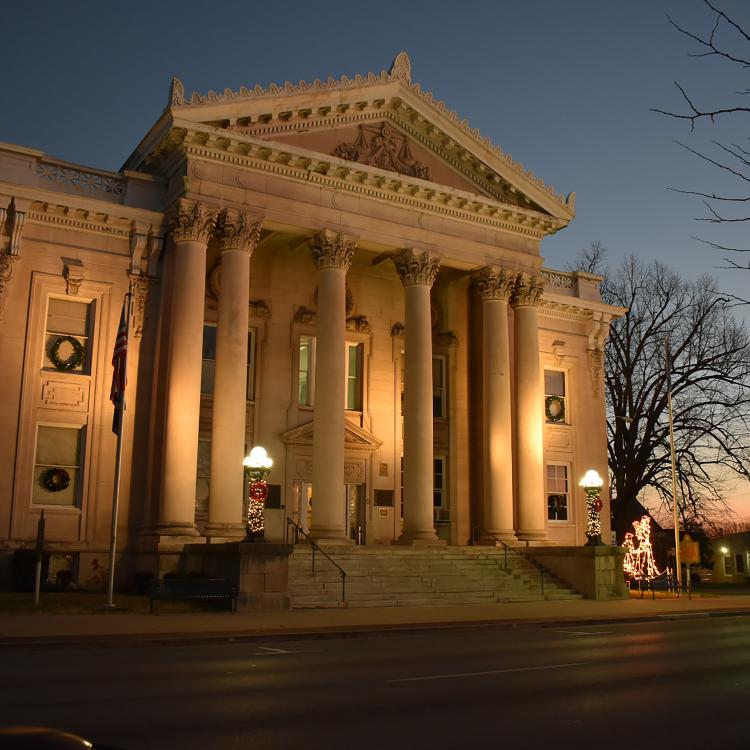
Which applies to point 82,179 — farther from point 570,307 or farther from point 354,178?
point 570,307

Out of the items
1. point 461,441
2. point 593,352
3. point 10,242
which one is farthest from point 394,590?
point 593,352

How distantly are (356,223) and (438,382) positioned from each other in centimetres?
899

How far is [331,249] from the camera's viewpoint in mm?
31500

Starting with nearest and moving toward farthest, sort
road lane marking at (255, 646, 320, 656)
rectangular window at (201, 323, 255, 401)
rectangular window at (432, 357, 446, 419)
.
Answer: road lane marking at (255, 646, 320, 656) → rectangular window at (201, 323, 255, 401) → rectangular window at (432, 357, 446, 419)

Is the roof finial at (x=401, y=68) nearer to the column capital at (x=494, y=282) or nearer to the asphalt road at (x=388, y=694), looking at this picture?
the column capital at (x=494, y=282)

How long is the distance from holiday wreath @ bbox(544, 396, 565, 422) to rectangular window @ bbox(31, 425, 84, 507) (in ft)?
67.7

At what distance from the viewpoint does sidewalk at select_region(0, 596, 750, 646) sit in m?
17.1

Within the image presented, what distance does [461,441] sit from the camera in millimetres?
37438

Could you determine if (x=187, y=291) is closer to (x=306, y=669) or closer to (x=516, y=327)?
(x=516, y=327)

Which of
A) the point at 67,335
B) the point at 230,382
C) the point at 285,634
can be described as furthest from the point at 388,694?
the point at 67,335

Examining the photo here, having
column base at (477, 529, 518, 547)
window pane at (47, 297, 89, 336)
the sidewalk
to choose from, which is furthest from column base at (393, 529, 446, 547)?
window pane at (47, 297, 89, 336)

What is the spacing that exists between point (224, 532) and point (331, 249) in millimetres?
10462

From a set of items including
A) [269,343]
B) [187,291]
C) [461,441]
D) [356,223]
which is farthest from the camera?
[461,441]

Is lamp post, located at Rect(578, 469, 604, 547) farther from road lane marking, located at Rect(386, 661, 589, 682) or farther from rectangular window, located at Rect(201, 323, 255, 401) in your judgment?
road lane marking, located at Rect(386, 661, 589, 682)
